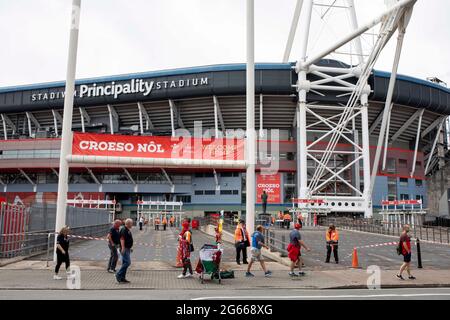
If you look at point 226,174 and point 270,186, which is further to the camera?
point 226,174

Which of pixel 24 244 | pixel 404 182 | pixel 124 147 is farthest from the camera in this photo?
pixel 404 182

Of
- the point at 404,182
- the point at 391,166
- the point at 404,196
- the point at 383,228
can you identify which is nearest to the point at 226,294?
the point at 383,228

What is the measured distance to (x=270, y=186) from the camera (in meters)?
60.1

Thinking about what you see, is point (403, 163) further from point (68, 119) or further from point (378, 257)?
point (68, 119)

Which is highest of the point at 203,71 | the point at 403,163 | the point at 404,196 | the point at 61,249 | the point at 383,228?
the point at 203,71

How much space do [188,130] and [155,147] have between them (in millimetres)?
44990

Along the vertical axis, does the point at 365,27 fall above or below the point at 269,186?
above

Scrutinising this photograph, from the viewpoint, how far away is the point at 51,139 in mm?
60875

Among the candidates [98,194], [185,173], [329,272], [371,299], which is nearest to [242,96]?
[185,173]
